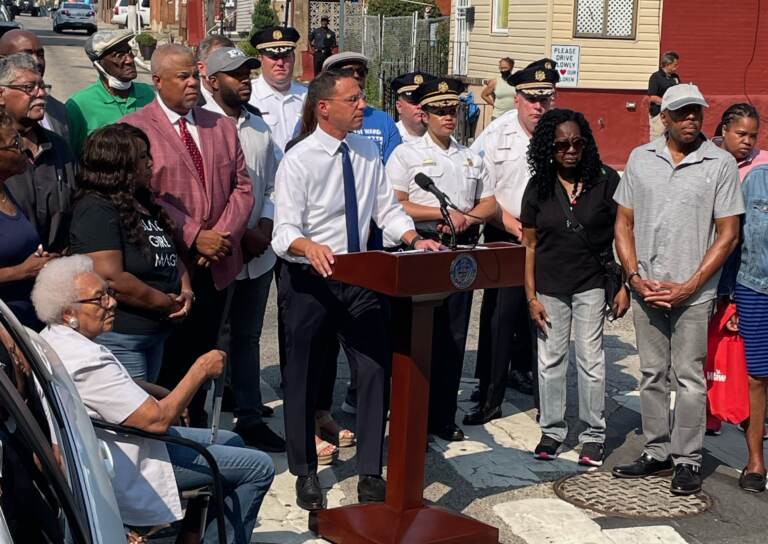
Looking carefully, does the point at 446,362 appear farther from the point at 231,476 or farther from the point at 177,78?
the point at 231,476

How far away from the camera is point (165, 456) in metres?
4.55

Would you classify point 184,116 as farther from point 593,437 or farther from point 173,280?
point 593,437

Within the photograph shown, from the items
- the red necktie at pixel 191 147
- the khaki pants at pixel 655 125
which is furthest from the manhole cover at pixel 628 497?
the khaki pants at pixel 655 125

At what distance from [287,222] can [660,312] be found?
2.11 metres

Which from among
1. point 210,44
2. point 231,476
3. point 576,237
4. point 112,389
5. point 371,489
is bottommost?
point 371,489

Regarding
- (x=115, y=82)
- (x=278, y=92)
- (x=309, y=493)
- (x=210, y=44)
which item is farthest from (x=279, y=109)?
(x=309, y=493)

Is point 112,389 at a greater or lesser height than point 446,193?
lesser

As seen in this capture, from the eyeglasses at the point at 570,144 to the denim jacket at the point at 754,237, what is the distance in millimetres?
902

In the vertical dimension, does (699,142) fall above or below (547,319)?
above

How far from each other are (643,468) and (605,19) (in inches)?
617

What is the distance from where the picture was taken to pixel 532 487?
20.9ft

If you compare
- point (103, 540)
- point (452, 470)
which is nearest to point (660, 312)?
point (452, 470)

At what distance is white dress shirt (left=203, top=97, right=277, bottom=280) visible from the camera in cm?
695

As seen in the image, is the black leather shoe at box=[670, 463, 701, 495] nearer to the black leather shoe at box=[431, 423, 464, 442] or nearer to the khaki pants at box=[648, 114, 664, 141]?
the black leather shoe at box=[431, 423, 464, 442]
